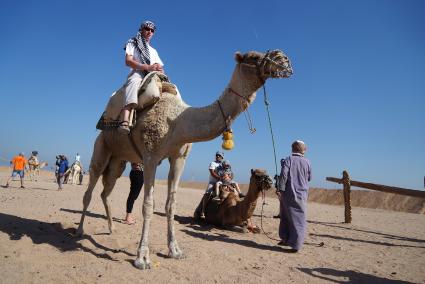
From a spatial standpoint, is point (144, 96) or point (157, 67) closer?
point (144, 96)

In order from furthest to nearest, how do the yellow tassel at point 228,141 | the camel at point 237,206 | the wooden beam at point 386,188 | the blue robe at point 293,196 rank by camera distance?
1. the wooden beam at point 386,188
2. the camel at point 237,206
3. the blue robe at point 293,196
4. the yellow tassel at point 228,141

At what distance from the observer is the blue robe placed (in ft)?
21.7

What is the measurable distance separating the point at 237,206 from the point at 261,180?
3.33ft

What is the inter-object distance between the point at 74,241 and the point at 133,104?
272 centimetres

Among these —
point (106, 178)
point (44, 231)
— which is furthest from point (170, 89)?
point (44, 231)

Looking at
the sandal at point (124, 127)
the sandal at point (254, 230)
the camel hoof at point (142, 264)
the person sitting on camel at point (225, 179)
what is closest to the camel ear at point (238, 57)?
the sandal at point (124, 127)

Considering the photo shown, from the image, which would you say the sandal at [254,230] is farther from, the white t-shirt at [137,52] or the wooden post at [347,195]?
the wooden post at [347,195]

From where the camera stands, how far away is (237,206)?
8.21 meters

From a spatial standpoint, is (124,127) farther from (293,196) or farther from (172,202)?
(293,196)

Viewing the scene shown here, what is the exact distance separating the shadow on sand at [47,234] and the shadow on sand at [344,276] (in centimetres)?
291

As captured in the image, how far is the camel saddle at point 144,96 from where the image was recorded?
5156 millimetres

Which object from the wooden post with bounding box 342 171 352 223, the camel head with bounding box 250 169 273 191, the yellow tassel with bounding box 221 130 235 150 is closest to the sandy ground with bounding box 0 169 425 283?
the camel head with bounding box 250 169 273 191

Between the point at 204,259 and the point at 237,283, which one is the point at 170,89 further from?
the point at 237,283

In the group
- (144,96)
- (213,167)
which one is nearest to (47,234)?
(144,96)
